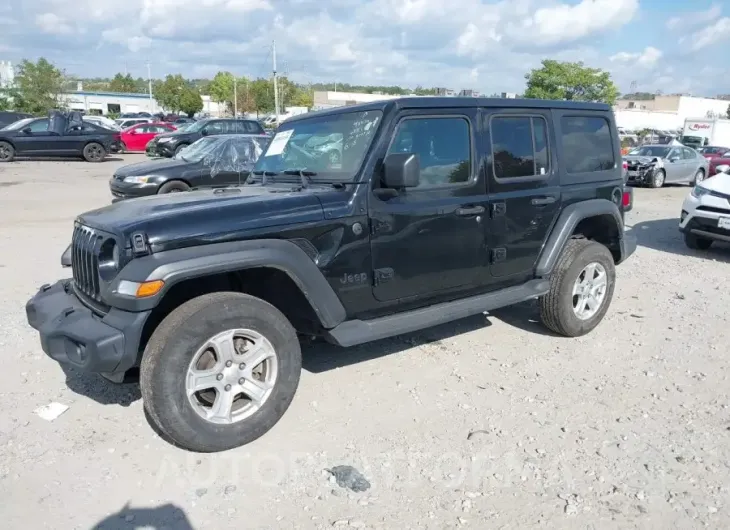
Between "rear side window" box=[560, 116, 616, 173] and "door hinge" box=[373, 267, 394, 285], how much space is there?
2.05m

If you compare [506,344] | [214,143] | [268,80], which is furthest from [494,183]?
[268,80]

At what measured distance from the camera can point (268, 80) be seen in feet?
259

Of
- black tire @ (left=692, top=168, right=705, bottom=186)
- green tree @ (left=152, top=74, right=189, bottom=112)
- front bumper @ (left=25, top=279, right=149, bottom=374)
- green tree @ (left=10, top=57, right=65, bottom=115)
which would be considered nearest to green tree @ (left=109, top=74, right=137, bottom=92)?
green tree @ (left=152, top=74, right=189, bottom=112)

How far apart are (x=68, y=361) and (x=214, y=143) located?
951cm

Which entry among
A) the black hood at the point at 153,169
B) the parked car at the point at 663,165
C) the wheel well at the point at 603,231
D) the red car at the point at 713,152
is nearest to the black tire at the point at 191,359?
the wheel well at the point at 603,231

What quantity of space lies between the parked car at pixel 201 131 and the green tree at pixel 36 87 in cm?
2614

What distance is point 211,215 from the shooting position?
133 inches

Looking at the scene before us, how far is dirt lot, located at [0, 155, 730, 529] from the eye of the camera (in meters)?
2.94

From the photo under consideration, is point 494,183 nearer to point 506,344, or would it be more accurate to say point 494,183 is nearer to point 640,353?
point 506,344

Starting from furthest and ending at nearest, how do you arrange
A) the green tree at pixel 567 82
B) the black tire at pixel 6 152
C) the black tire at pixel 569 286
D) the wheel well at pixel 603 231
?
the green tree at pixel 567 82 → the black tire at pixel 6 152 → the wheel well at pixel 603 231 → the black tire at pixel 569 286

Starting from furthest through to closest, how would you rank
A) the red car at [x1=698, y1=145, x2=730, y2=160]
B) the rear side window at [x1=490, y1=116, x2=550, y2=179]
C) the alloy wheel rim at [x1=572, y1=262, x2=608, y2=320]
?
the red car at [x1=698, y1=145, x2=730, y2=160] → the alloy wheel rim at [x1=572, y1=262, x2=608, y2=320] → the rear side window at [x1=490, y1=116, x2=550, y2=179]

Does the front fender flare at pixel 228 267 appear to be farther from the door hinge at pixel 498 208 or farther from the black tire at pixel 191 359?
the door hinge at pixel 498 208

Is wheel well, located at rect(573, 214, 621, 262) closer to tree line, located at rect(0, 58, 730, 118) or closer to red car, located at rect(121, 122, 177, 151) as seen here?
tree line, located at rect(0, 58, 730, 118)

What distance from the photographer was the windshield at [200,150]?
11812mm
